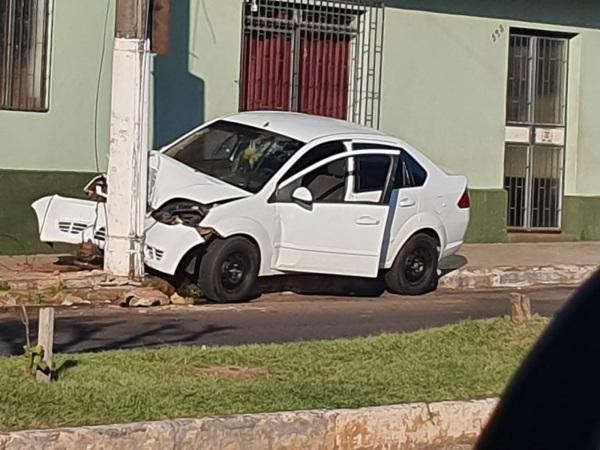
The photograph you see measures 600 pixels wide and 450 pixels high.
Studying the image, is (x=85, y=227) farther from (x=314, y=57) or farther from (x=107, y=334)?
(x=314, y=57)

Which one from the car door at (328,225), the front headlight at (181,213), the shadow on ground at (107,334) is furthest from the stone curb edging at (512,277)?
the shadow on ground at (107,334)

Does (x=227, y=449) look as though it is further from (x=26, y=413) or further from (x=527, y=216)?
(x=527, y=216)

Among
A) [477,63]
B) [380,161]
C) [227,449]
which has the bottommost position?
[227,449]

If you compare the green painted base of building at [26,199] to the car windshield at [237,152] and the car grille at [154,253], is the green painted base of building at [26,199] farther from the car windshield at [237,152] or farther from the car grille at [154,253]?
Result: the car grille at [154,253]

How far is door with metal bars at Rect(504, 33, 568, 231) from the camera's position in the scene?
20016 millimetres

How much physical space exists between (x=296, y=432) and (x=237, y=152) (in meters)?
7.02

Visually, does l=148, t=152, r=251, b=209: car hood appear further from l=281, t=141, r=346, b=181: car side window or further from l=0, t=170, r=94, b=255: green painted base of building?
l=0, t=170, r=94, b=255: green painted base of building

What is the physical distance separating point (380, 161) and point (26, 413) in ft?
25.3

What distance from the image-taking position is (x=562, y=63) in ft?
67.3

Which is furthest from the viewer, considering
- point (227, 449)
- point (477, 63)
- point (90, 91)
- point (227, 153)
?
point (477, 63)

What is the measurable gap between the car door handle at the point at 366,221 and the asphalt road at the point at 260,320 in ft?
2.69

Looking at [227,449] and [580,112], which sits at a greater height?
[580,112]

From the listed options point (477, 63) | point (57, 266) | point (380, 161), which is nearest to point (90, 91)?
point (57, 266)

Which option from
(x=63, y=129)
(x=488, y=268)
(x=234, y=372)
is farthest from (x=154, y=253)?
(x=488, y=268)
